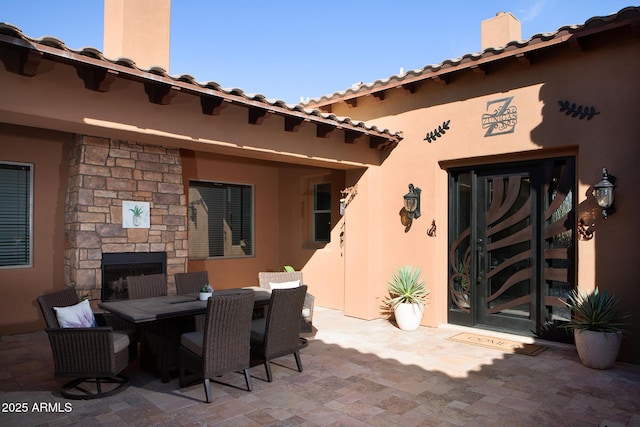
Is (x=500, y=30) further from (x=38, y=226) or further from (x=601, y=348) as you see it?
(x=38, y=226)

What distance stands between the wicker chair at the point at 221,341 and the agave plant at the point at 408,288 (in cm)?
308

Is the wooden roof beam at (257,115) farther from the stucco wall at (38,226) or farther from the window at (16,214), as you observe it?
the window at (16,214)

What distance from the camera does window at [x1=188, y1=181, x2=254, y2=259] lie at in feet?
27.3

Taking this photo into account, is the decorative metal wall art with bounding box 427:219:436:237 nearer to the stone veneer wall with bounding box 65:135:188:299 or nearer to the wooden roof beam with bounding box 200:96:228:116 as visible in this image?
the wooden roof beam with bounding box 200:96:228:116

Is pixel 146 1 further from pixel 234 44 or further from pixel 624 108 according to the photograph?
pixel 624 108

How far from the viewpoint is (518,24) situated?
7480mm

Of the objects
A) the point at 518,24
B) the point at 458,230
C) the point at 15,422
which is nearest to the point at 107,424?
the point at 15,422

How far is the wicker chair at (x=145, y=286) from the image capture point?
5211 millimetres

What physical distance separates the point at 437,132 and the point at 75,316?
5.29 meters

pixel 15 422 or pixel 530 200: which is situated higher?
pixel 530 200

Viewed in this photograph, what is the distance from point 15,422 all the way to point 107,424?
74 cm

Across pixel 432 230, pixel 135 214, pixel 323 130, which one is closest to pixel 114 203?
pixel 135 214

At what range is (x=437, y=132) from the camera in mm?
6648

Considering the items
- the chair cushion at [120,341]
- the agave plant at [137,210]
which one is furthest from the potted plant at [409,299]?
the agave plant at [137,210]
